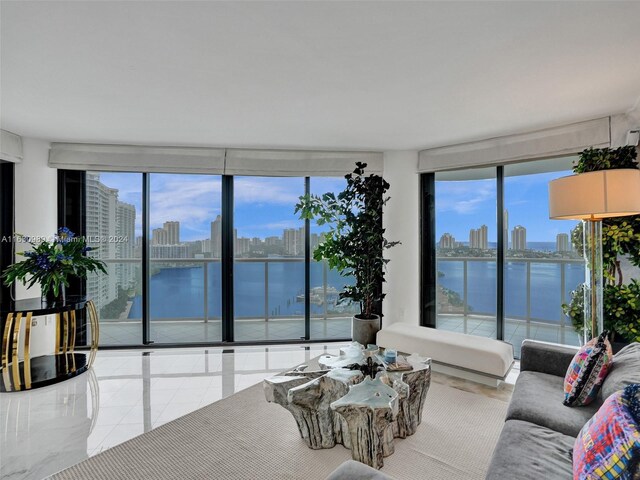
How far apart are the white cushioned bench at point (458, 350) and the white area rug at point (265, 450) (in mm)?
381

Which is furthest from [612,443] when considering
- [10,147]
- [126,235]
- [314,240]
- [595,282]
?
[10,147]

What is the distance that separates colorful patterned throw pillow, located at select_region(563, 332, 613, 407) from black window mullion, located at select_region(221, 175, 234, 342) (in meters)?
3.35

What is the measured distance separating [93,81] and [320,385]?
2545 millimetres

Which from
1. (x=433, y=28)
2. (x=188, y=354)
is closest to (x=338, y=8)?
(x=433, y=28)

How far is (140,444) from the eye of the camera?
2043 millimetres

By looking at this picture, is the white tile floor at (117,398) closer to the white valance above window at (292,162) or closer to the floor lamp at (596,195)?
the white valance above window at (292,162)

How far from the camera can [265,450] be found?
198 centimetres

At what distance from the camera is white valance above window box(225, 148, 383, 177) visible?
387 centimetres

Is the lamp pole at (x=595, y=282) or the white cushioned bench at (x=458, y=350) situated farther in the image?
the white cushioned bench at (x=458, y=350)

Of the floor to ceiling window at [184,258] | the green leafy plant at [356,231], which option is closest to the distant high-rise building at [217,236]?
the floor to ceiling window at [184,258]

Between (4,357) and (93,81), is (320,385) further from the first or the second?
(4,357)

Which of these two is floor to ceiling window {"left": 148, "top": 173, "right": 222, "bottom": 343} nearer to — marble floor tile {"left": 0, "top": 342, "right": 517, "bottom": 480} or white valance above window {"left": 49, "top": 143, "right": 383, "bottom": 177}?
white valance above window {"left": 49, "top": 143, "right": 383, "bottom": 177}

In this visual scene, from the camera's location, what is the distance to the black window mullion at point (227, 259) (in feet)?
13.2

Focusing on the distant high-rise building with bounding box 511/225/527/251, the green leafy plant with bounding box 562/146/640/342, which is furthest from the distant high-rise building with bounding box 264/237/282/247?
the green leafy plant with bounding box 562/146/640/342
